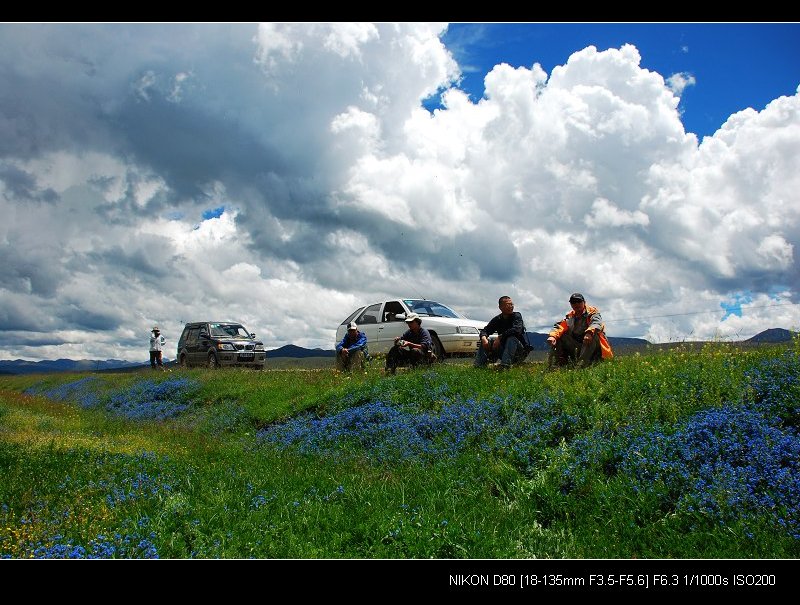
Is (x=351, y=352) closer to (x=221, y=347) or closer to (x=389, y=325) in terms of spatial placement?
(x=389, y=325)

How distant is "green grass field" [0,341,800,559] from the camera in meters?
4.86

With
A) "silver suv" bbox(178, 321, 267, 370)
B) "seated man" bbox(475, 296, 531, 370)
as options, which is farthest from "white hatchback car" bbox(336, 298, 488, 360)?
"silver suv" bbox(178, 321, 267, 370)

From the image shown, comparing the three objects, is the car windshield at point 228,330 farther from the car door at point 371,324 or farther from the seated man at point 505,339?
the seated man at point 505,339

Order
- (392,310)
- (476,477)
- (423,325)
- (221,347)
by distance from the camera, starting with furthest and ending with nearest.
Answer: (221,347)
(392,310)
(423,325)
(476,477)

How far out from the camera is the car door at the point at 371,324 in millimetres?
18781

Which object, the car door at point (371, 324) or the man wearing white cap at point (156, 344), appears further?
the man wearing white cap at point (156, 344)

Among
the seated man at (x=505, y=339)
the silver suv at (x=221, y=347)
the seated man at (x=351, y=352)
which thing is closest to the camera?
the seated man at (x=505, y=339)

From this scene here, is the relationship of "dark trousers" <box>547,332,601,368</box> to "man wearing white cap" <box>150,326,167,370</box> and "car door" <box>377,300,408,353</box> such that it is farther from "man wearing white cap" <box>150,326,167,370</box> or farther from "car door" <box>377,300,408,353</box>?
"man wearing white cap" <box>150,326,167,370</box>

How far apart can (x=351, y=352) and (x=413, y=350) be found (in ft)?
9.22

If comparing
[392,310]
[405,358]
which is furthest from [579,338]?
[392,310]

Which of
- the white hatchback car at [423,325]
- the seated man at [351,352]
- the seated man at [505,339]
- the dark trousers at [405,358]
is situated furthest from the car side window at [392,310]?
the seated man at [505,339]

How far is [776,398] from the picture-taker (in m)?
6.87

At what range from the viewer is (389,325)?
18.5m
